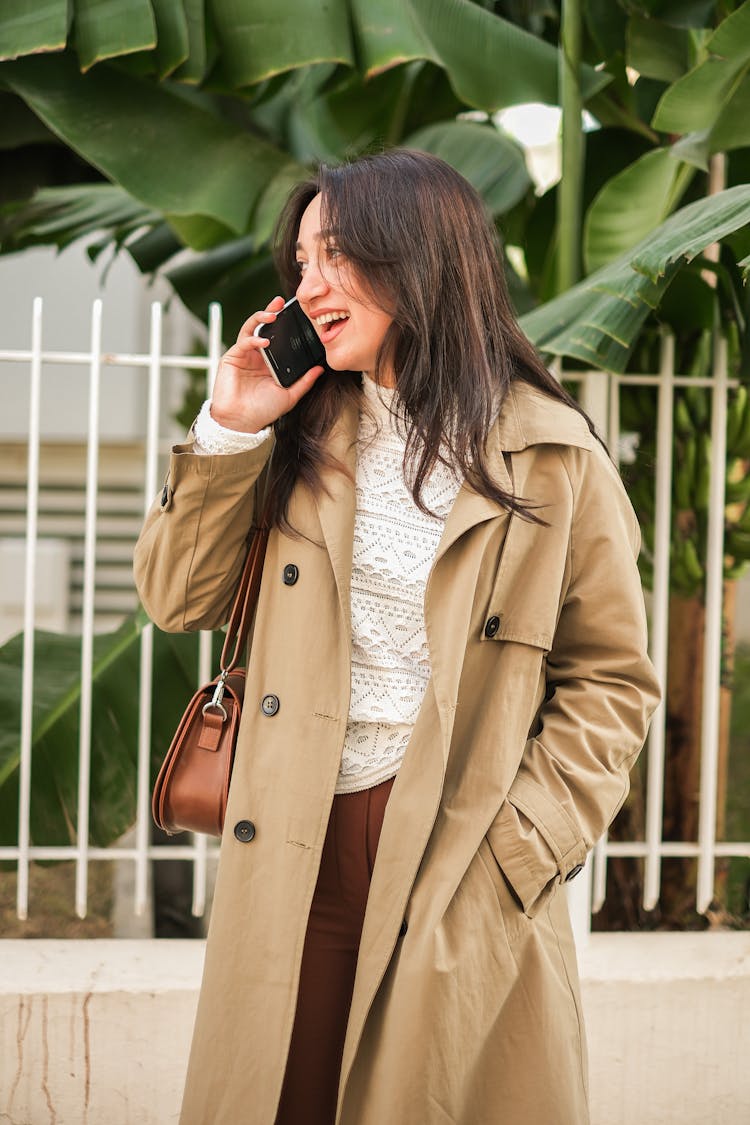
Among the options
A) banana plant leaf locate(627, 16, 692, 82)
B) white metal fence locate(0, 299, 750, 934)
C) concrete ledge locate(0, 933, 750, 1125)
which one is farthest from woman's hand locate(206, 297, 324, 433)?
banana plant leaf locate(627, 16, 692, 82)

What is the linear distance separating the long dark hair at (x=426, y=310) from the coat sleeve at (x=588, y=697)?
0.46ft

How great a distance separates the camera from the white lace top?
6.47 ft

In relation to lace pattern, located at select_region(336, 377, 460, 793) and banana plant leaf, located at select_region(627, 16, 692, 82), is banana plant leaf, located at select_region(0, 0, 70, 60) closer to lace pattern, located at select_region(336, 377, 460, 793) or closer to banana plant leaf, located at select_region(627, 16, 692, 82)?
banana plant leaf, located at select_region(627, 16, 692, 82)

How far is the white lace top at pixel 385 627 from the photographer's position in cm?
197

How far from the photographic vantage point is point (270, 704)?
199 centimetres

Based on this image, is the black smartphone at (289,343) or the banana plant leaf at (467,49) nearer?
the black smartphone at (289,343)

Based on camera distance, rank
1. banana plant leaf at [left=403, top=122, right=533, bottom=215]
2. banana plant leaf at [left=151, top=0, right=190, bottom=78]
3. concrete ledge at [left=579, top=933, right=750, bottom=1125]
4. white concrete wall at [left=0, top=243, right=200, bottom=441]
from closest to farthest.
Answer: concrete ledge at [left=579, top=933, right=750, bottom=1125] < banana plant leaf at [left=151, top=0, right=190, bottom=78] < banana plant leaf at [left=403, top=122, right=533, bottom=215] < white concrete wall at [left=0, top=243, right=200, bottom=441]

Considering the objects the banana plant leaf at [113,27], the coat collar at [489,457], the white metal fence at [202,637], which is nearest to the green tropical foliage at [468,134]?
the banana plant leaf at [113,27]

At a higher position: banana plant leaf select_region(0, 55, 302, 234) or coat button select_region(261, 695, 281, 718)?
banana plant leaf select_region(0, 55, 302, 234)

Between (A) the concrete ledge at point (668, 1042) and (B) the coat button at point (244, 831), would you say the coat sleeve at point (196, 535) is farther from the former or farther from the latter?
(A) the concrete ledge at point (668, 1042)

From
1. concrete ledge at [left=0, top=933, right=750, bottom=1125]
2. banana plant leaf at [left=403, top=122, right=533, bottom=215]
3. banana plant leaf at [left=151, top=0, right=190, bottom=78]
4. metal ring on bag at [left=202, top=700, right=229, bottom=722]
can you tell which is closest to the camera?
metal ring on bag at [left=202, top=700, right=229, bottom=722]

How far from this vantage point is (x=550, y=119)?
729 cm

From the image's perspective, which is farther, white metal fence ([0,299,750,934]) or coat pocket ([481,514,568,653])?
white metal fence ([0,299,750,934])

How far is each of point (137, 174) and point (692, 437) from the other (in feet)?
6.47
